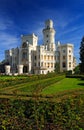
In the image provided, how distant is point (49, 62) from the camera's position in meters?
74.1

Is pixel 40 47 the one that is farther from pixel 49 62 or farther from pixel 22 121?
pixel 22 121

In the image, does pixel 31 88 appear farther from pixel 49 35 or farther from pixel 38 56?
pixel 49 35

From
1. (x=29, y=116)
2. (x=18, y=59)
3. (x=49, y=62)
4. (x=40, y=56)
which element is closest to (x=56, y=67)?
(x=49, y=62)

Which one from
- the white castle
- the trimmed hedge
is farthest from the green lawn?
the white castle

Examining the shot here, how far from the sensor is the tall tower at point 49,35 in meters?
→ 80.7

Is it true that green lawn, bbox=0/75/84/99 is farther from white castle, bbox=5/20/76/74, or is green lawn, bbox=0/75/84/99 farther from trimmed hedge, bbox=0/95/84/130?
white castle, bbox=5/20/76/74

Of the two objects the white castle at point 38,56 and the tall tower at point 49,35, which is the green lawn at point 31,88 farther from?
the tall tower at point 49,35

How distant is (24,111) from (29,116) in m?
0.32

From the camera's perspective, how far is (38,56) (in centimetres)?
7162

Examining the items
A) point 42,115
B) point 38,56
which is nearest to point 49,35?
point 38,56

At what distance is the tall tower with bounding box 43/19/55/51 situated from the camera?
265ft

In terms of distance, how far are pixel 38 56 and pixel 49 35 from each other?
560 inches

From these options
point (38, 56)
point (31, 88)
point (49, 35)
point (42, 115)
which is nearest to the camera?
point (42, 115)

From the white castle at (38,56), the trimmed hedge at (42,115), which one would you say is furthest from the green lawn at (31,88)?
the white castle at (38,56)
